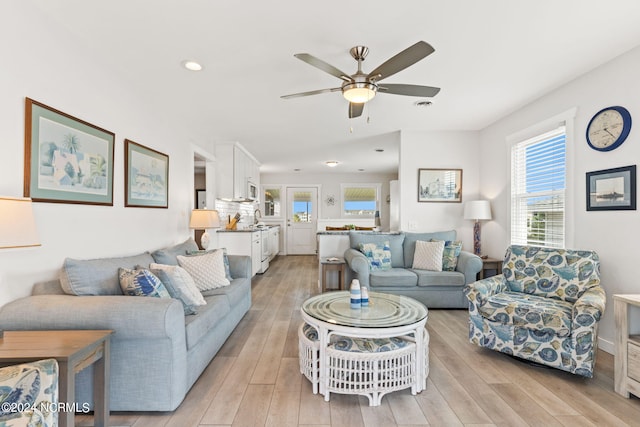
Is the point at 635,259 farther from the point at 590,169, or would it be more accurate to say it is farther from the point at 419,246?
the point at 419,246

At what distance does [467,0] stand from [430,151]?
10.1 ft

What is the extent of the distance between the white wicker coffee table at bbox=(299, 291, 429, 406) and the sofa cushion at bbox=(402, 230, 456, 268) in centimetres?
223

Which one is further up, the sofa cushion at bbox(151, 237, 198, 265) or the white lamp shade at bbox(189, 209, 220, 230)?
the white lamp shade at bbox(189, 209, 220, 230)

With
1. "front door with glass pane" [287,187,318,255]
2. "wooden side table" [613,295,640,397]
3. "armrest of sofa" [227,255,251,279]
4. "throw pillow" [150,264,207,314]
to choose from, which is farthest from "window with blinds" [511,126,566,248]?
"front door with glass pane" [287,187,318,255]

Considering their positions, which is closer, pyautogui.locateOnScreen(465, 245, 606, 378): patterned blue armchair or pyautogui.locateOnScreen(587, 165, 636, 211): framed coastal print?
pyautogui.locateOnScreen(465, 245, 606, 378): patterned blue armchair

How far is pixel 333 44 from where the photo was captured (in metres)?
2.40

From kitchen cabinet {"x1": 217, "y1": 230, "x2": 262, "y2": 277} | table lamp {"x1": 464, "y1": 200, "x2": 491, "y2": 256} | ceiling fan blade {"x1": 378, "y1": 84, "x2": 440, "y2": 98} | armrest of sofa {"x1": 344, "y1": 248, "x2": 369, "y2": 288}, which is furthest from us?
kitchen cabinet {"x1": 217, "y1": 230, "x2": 262, "y2": 277}

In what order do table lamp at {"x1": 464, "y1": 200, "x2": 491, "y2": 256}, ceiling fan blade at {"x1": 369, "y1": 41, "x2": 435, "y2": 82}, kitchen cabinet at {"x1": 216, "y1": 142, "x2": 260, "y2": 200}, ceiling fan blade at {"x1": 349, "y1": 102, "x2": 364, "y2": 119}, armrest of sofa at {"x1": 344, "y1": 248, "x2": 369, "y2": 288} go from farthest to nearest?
kitchen cabinet at {"x1": 216, "y1": 142, "x2": 260, "y2": 200} < table lamp at {"x1": 464, "y1": 200, "x2": 491, "y2": 256} < armrest of sofa at {"x1": 344, "y1": 248, "x2": 369, "y2": 288} < ceiling fan blade at {"x1": 349, "y1": 102, "x2": 364, "y2": 119} < ceiling fan blade at {"x1": 369, "y1": 41, "x2": 435, "y2": 82}

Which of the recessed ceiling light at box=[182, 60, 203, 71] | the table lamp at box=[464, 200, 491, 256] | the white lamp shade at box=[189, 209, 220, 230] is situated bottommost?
the white lamp shade at box=[189, 209, 220, 230]

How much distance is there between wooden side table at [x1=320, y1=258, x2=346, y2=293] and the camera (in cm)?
459

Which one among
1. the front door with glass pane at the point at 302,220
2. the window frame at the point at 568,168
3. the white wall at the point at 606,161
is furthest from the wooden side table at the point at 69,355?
the front door with glass pane at the point at 302,220

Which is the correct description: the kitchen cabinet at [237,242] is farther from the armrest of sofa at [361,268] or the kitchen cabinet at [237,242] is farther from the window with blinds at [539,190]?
the window with blinds at [539,190]

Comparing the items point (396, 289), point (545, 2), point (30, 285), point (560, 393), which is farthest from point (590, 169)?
point (30, 285)

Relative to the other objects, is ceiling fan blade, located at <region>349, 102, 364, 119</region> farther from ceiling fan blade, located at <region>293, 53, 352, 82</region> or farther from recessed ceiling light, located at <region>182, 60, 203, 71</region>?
recessed ceiling light, located at <region>182, 60, 203, 71</region>
